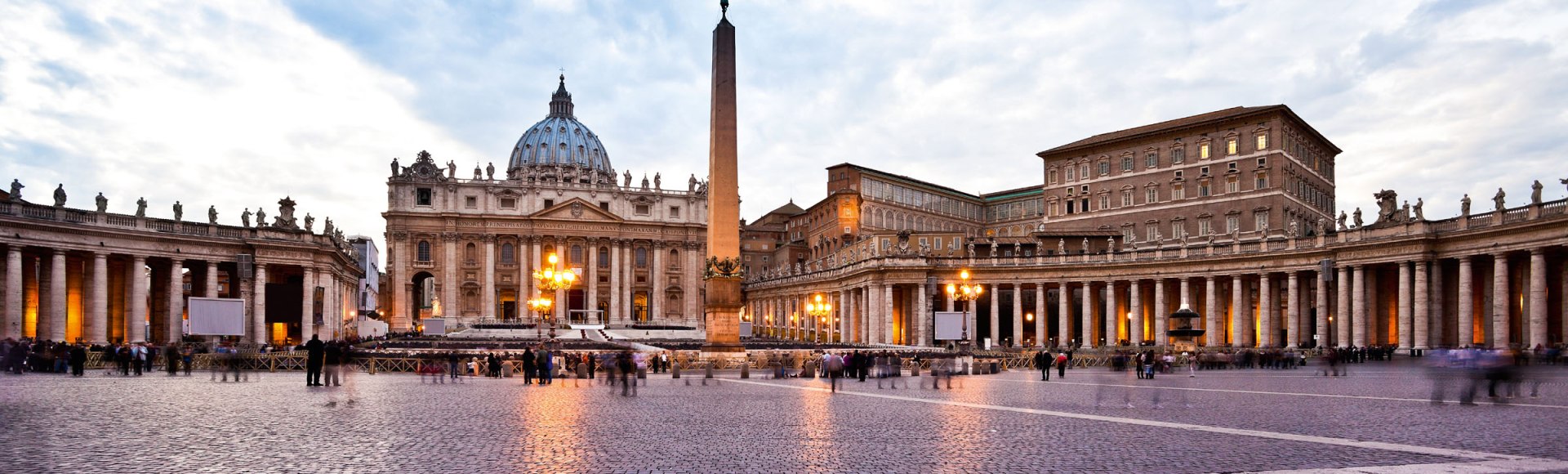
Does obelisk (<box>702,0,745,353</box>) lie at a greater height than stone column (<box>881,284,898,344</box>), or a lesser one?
greater

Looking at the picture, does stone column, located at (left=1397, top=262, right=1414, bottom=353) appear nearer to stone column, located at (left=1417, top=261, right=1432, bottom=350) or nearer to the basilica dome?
stone column, located at (left=1417, top=261, right=1432, bottom=350)

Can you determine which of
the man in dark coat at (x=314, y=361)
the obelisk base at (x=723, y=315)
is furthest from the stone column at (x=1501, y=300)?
the man in dark coat at (x=314, y=361)

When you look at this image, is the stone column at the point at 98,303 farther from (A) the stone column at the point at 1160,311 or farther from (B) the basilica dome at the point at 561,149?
(B) the basilica dome at the point at 561,149

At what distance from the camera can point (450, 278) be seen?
109 metres

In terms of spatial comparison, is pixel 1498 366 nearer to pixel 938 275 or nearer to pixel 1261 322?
pixel 1261 322

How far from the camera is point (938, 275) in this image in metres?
68.4

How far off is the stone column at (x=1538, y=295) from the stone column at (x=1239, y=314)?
1633 centimetres

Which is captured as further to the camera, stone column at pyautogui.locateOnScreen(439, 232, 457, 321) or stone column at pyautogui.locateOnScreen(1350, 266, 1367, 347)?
stone column at pyautogui.locateOnScreen(439, 232, 457, 321)

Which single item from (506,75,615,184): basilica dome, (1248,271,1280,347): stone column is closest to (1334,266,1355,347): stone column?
(1248,271,1280,347): stone column

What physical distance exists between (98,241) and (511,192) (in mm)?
67171

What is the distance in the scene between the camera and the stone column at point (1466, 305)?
4284 cm

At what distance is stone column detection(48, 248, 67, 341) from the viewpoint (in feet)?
143

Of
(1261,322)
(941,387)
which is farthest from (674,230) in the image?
(941,387)

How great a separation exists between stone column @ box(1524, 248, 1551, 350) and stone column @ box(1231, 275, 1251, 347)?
1633 cm
